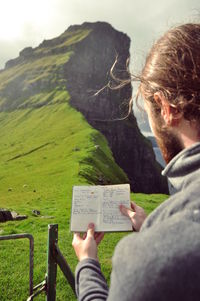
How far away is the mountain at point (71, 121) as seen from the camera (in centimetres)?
6091

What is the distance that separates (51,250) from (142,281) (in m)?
4.15

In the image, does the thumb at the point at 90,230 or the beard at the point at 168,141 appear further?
the thumb at the point at 90,230

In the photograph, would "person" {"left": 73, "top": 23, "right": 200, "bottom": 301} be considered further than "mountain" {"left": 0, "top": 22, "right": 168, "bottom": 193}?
No

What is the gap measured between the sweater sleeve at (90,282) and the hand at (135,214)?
2.79 feet

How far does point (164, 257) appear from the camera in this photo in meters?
1.65

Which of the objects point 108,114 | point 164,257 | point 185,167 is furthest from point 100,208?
point 108,114

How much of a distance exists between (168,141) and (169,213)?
77 cm

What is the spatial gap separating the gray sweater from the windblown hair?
2.18 ft

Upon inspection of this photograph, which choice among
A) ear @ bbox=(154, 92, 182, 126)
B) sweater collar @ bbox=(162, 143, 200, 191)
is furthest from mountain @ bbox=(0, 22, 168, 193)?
sweater collar @ bbox=(162, 143, 200, 191)

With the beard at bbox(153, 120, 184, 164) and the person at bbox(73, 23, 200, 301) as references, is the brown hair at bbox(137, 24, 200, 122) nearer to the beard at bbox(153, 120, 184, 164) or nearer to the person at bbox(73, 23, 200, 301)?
the person at bbox(73, 23, 200, 301)

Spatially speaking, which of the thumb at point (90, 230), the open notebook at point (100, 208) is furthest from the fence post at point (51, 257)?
the thumb at point (90, 230)

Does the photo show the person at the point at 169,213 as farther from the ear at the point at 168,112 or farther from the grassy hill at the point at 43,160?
the grassy hill at the point at 43,160

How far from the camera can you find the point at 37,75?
160375 millimetres

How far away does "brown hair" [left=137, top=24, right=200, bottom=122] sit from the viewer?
2369mm
